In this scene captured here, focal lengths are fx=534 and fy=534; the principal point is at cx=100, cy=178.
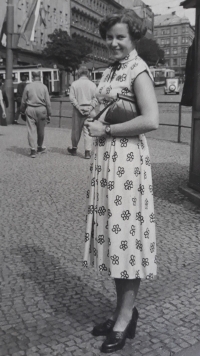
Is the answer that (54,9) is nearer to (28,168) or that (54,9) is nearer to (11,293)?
(28,168)

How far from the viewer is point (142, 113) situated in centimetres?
263

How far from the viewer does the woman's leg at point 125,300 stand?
9.27 ft

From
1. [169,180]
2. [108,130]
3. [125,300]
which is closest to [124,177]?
[108,130]

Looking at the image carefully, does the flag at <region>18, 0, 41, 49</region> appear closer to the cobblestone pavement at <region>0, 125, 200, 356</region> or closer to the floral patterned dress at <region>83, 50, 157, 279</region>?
the cobblestone pavement at <region>0, 125, 200, 356</region>

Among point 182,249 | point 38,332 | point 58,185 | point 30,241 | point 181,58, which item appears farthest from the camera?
point 181,58

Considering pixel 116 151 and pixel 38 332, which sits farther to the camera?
pixel 38 332

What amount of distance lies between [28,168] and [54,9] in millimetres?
66409

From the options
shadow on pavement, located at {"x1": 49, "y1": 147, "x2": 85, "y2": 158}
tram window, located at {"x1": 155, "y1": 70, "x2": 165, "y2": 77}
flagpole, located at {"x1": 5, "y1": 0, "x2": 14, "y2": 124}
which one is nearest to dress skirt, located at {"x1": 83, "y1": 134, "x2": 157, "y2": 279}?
shadow on pavement, located at {"x1": 49, "y1": 147, "x2": 85, "y2": 158}

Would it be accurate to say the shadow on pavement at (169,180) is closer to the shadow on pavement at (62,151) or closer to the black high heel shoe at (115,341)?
the shadow on pavement at (62,151)

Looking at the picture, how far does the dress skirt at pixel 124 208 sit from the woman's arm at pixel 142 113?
0.25ft

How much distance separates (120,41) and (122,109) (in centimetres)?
34

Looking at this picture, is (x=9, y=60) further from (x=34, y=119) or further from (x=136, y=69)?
(x=136, y=69)

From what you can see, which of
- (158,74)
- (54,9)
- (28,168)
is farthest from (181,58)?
(28,168)

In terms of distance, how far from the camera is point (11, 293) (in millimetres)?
3615
